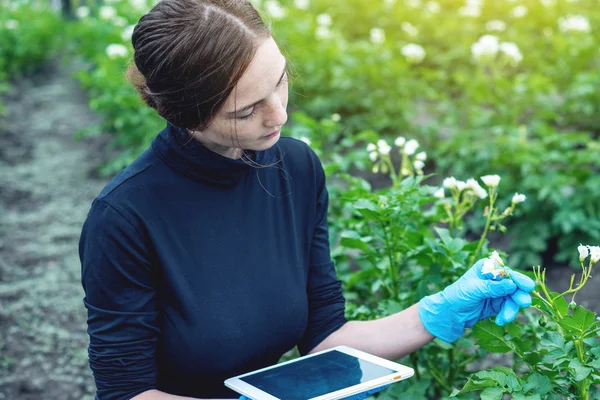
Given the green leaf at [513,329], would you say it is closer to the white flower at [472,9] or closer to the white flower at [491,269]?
the white flower at [491,269]

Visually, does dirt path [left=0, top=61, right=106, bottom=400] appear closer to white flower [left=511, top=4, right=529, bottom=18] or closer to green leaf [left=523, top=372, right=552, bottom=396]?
green leaf [left=523, top=372, right=552, bottom=396]

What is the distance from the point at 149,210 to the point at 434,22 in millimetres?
4840

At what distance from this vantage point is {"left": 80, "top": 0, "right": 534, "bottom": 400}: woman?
4.87ft

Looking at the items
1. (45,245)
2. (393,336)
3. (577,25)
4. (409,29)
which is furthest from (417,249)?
(409,29)

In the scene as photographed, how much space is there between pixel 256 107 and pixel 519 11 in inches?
184

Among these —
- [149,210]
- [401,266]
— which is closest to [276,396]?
[149,210]

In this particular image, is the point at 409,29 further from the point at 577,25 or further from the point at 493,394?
the point at 493,394

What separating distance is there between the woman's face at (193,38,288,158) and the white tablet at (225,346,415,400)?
0.50 metres

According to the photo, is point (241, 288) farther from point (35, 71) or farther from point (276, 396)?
point (35, 71)

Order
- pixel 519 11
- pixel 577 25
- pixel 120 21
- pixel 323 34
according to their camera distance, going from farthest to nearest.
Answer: pixel 120 21 < pixel 519 11 < pixel 323 34 < pixel 577 25

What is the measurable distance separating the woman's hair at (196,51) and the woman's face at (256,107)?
0.02m

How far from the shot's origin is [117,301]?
1552 millimetres

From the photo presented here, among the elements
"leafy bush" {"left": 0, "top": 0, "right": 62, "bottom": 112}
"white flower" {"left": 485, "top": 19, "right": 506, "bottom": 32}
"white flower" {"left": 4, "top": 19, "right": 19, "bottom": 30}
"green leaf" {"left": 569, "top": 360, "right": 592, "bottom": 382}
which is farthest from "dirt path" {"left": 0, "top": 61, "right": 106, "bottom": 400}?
"white flower" {"left": 485, "top": 19, "right": 506, "bottom": 32}

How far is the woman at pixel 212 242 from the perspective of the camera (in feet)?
4.87
